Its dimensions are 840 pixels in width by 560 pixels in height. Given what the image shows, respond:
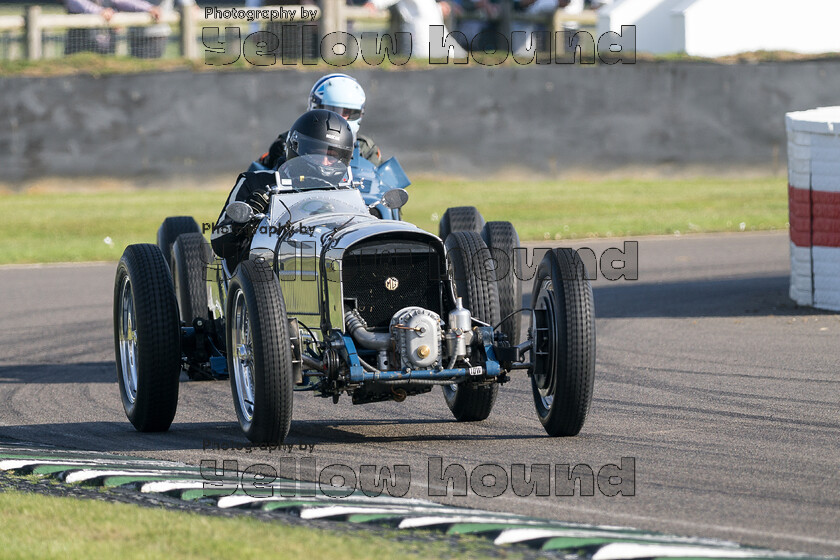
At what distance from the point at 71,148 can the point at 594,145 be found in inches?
297

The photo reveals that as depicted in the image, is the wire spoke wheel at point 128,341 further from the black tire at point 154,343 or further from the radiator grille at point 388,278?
the radiator grille at point 388,278

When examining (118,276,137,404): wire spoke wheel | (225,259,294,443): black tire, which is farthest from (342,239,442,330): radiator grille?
(118,276,137,404): wire spoke wheel

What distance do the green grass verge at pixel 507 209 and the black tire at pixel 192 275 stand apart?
7.36 meters

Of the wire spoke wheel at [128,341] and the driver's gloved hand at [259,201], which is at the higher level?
the driver's gloved hand at [259,201]

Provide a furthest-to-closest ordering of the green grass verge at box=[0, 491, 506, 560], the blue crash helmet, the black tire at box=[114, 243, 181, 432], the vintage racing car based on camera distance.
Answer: the blue crash helmet
the black tire at box=[114, 243, 181, 432]
the vintage racing car
the green grass verge at box=[0, 491, 506, 560]

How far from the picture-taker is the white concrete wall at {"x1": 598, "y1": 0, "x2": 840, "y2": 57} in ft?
76.3

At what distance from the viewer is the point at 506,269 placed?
8.92 metres

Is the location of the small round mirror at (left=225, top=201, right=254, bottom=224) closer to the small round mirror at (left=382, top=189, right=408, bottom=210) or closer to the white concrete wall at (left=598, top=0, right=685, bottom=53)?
the small round mirror at (left=382, top=189, right=408, bottom=210)

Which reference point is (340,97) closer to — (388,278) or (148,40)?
(388,278)

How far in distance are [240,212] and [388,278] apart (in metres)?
1.04

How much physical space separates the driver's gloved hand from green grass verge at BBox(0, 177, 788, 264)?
28.5ft

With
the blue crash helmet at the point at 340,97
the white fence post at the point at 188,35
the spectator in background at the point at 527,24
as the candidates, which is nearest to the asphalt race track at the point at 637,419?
the blue crash helmet at the point at 340,97

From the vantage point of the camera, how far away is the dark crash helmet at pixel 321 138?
8516 millimetres

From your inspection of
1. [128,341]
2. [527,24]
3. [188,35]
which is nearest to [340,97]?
[128,341]
